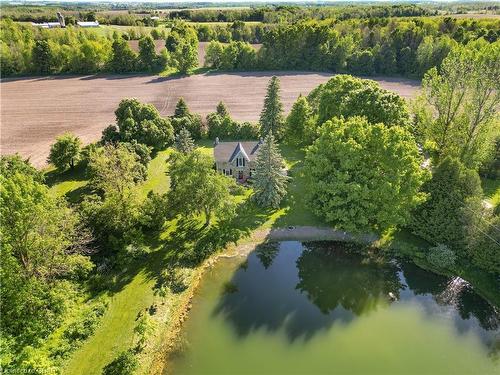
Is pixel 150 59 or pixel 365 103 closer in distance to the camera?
pixel 365 103

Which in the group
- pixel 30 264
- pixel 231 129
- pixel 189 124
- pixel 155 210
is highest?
pixel 30 264

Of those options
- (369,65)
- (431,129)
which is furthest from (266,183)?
(369,65)

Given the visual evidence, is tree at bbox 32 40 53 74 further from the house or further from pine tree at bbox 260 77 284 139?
the house

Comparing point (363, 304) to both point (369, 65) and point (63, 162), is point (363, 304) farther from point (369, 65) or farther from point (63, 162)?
point (369, 65)

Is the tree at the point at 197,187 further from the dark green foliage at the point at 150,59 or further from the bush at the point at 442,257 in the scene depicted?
the dark green foliage at the point at 150,59

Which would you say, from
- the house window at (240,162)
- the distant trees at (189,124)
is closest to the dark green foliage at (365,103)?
the house window at (240,162)

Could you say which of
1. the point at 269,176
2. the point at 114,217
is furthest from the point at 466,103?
the point at 114,217

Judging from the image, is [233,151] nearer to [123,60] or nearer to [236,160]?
[236,160]
